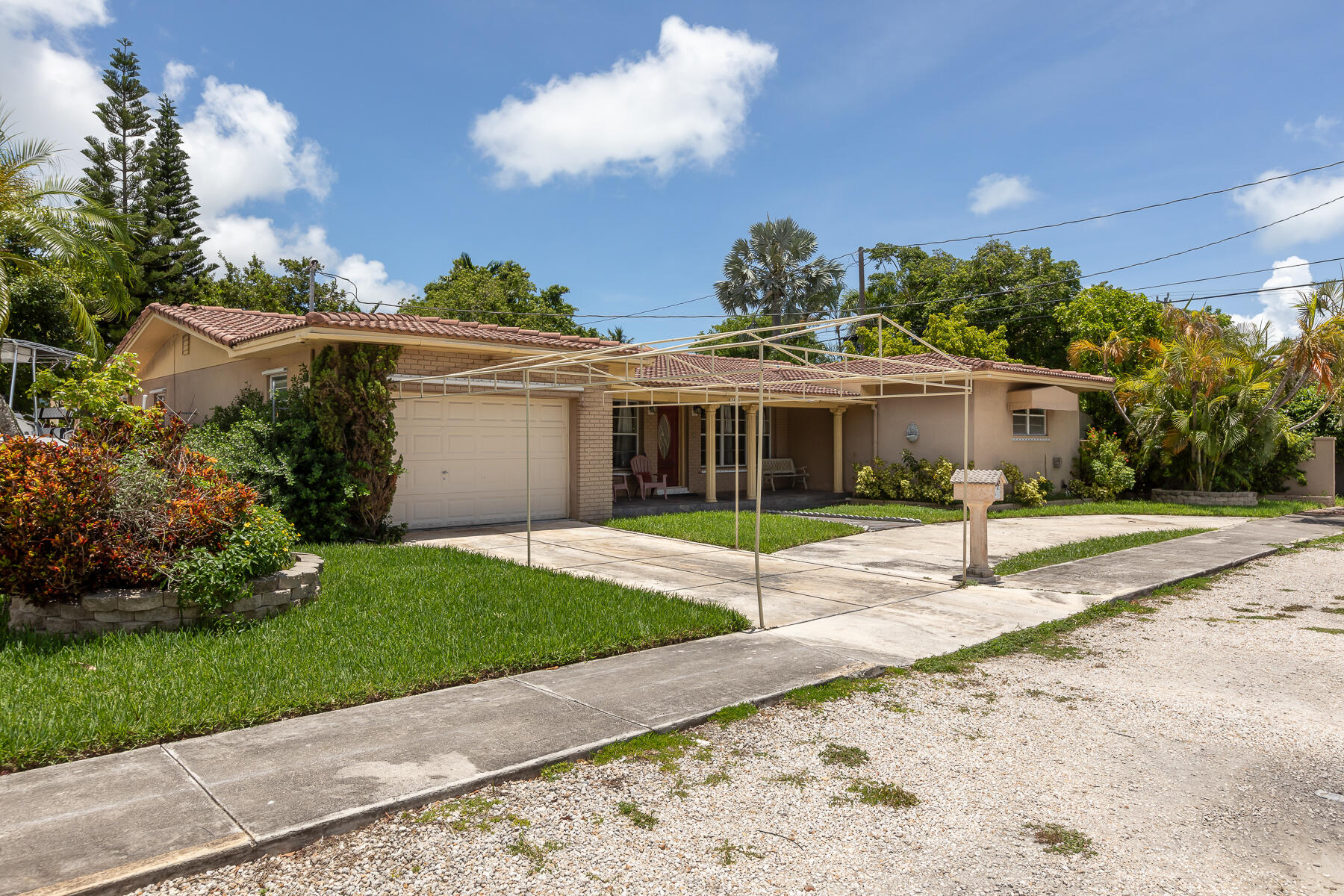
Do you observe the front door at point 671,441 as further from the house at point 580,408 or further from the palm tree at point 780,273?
the palm tree at point 780,273

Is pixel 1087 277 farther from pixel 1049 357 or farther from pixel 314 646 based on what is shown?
pixel 314 646

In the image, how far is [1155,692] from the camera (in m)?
5.08

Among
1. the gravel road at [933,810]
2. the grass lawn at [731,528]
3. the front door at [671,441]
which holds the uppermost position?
the front door at [671,441]

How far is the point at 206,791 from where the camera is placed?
11.2ft

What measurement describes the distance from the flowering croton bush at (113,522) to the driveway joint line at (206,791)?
207cm

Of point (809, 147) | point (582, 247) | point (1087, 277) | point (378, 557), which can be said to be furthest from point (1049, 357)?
point (378, 557)

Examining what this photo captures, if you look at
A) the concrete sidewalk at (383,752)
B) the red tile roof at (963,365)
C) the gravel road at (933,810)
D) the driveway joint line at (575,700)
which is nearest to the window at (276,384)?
the driveway joint line at (575,700)

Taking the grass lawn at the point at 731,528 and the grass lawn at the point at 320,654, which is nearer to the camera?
the grass lawn at the point at 320,654

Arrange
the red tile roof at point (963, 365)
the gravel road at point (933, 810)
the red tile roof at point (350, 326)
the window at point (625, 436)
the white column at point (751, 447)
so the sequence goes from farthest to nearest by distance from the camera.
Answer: the window at point (625, 436)
the white column at point (751, 447)
the red tile roof at point (963, 365)
the red tile roof at point (350, 326)
the gravel road at point (933, 810)

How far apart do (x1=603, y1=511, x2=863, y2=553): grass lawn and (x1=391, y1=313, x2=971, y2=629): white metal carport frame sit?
1.36 feet

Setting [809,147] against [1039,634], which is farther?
[809,147]

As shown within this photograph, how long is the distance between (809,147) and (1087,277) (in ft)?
37.1

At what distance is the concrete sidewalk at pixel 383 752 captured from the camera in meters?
2.96

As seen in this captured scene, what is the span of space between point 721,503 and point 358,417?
29.2 feet
